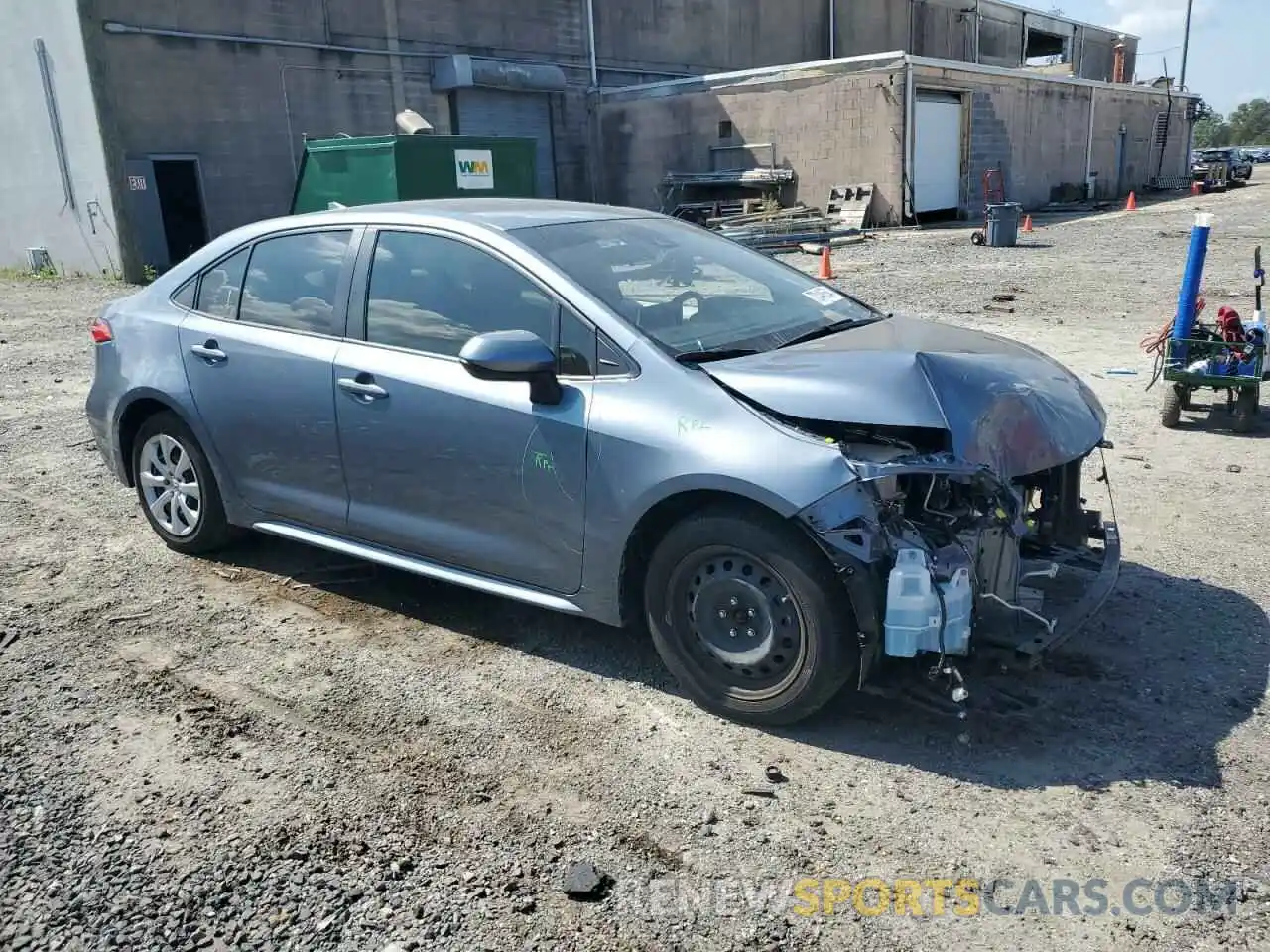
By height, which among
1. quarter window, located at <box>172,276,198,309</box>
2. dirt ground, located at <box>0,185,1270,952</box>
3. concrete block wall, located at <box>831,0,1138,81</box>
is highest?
concrete block wall, located at <box>831,0,1138,81</box>

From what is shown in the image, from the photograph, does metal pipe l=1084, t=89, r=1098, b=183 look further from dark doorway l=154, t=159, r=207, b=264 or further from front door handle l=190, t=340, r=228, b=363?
front door handle l=190, t=340, r=228, b=363

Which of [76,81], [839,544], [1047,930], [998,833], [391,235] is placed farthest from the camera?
[76,81]

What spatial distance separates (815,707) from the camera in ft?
11.4

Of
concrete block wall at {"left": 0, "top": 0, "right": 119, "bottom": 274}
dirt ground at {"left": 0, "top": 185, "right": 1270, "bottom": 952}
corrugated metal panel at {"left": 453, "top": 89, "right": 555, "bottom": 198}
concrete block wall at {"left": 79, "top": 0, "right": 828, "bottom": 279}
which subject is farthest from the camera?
corrugated metal panel at {"left": 453, "top": 89, "right": 555, "bottom": 198}

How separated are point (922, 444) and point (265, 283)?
308cm

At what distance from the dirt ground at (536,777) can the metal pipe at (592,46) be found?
26.2 meters

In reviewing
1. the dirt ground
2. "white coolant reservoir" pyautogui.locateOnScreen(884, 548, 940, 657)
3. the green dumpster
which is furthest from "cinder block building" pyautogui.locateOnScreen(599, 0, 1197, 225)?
"white coolant reservoir" pyautogui.locateOnScreen(884, 548, 940, 657)

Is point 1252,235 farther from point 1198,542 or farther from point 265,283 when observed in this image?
point 265,283

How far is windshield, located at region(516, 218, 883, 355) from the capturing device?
155 inches

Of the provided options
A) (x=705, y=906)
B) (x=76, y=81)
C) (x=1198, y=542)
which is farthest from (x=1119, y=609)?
(x=76, y=81)

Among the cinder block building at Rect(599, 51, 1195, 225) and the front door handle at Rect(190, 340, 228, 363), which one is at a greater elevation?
the cinder block building at Rect(599, 51, 1195, 225)

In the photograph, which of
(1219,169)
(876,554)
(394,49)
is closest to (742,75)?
(394,49)

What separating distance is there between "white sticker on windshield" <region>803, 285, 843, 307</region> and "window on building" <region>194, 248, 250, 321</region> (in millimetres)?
2637

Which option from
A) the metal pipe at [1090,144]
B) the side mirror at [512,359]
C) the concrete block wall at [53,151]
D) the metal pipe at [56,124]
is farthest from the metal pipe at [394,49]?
the side mirror at [512,359]
